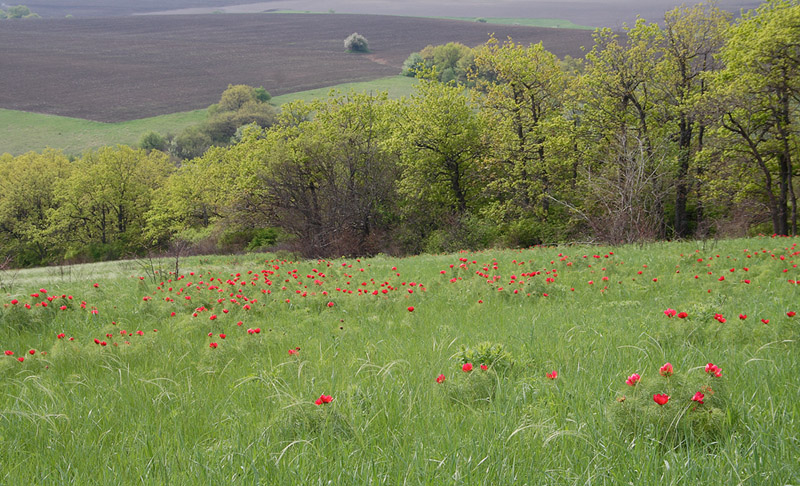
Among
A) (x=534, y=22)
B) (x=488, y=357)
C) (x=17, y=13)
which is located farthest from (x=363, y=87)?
(x=17, y=13)

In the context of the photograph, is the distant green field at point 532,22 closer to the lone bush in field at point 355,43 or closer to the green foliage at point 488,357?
the lone bush in field at point 355,43

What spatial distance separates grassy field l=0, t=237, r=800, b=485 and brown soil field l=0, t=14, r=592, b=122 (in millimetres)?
100887

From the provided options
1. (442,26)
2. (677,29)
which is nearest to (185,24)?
(442,26)

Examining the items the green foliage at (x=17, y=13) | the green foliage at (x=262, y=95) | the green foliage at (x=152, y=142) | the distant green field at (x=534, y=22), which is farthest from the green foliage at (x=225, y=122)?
the green foliage at (x=17, y=13)

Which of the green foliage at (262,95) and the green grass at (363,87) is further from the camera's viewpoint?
the green foliage at (262,95)

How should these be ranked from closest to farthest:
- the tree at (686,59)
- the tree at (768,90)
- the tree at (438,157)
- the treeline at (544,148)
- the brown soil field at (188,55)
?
the tree at (768,90), the treeline at (544,148), the tree at (686,59), the tree at (438,157), the brown soil field at (188,55)

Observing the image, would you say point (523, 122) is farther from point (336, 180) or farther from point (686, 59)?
point (336, 180)

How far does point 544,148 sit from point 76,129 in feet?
278

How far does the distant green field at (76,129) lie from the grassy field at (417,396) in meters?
75.1

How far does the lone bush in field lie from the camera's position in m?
130

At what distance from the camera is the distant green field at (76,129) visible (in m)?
77.9

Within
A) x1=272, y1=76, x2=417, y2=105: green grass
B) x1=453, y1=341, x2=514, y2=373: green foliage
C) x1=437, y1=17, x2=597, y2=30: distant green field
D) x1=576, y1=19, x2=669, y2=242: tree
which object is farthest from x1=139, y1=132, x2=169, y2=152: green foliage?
x1=437, y1=17, x2=597, y2=30: distant green field

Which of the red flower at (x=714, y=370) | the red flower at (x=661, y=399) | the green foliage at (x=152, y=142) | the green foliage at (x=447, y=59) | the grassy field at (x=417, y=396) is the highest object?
the green foliage at (x=447, y=59)

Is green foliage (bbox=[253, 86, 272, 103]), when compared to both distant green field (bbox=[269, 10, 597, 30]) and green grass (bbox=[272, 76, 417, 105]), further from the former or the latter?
distant green field (bbox=[269, 10, 597, 30])
